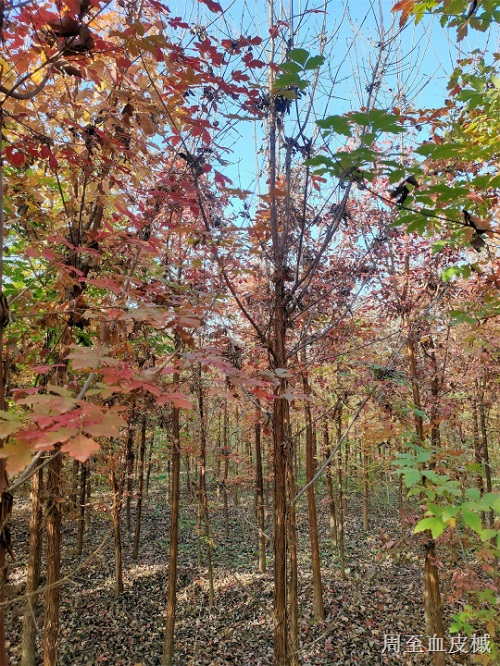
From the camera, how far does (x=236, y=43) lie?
258cm

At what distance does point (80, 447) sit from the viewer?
103 cm

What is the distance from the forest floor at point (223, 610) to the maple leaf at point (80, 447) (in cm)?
506

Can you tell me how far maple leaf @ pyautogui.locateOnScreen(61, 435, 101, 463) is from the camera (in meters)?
1.00

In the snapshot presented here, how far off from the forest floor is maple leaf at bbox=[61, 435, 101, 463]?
5.06 metres

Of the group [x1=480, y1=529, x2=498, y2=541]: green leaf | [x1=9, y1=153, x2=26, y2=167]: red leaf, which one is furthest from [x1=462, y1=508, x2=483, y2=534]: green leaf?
[x1=9, y1=153, x2=26, y2=167]: red leaf

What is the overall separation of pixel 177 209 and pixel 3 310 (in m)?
1.94

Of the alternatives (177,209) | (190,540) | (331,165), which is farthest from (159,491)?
(331,165)

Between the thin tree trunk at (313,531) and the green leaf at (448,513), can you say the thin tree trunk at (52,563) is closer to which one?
the green leaf at (448,513)

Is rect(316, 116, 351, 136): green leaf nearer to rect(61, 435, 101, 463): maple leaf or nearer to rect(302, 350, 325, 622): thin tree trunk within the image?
rect(61, 435, 101, 463): maple leaf

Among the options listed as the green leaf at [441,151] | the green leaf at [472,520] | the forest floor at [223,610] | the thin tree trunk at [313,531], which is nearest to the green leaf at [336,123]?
the green leaf at [441,151]

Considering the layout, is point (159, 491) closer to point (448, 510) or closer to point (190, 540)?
point (190, 540)

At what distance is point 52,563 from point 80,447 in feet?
12.4

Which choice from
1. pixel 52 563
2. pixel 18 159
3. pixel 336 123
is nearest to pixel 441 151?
pixel 336 123

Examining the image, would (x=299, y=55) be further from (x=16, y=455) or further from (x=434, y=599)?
(x=434, y=599)
